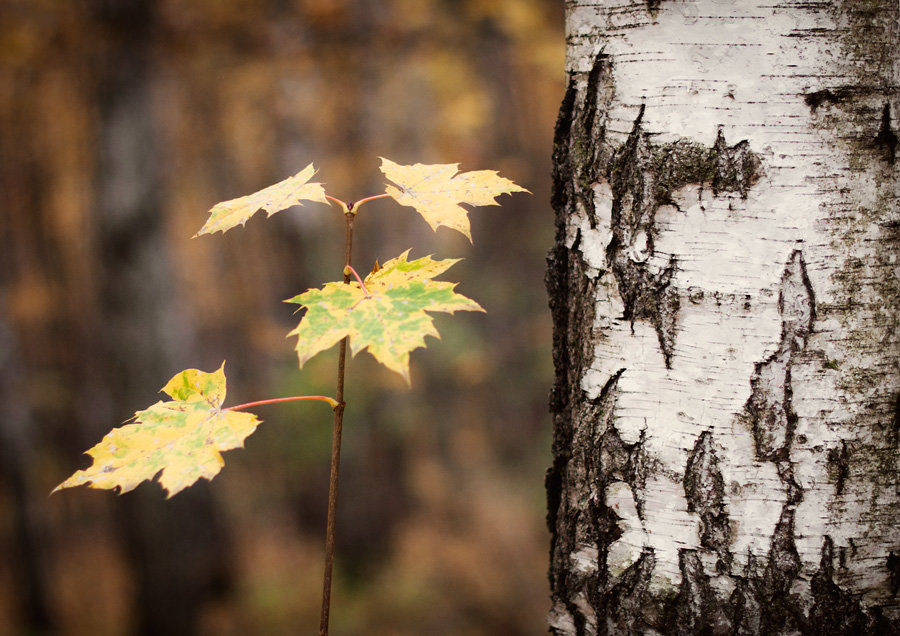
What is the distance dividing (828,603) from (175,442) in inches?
40.4

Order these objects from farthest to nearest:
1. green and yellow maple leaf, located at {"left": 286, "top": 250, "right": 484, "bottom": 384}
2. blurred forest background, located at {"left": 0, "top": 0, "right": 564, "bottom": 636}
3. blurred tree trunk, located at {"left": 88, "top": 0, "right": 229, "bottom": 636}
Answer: blurred forest background, located at {"left": 0, "top": 0, "right": 564, "bottom": 636} < blurred tree trunk, located at {"left": 88, "top": 0, "right": 229, "bottom": 636} < green and yellow maple leaf, located at {"left": 286, "top": 250, "right": 484, "bottom": 384}

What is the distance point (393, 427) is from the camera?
18.4 feet

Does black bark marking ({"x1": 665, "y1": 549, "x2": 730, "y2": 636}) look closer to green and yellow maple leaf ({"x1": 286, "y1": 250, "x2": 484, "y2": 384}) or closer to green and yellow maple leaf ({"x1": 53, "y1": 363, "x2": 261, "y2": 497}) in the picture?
green and yellow maple leaf ({"x1": 286, "y1": 250, "x2": 484, "y2": 384})

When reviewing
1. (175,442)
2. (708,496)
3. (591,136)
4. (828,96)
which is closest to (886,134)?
(828,96)

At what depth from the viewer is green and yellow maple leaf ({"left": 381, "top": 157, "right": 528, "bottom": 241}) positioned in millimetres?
979

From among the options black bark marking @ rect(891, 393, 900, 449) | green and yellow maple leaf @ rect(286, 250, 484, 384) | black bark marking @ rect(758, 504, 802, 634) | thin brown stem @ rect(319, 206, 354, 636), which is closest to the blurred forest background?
thin brown stem @ rect(319, 206, 354, 636)

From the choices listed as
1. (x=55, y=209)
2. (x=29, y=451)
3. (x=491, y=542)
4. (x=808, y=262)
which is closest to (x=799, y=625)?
(x=808, y=262)

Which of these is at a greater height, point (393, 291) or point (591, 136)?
point (591, 136)

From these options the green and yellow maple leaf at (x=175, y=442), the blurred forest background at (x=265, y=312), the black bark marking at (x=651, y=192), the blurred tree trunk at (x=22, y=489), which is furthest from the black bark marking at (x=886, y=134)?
the blurred tree trunk at (x=22, y=489)

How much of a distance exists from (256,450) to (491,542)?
8.65 ft

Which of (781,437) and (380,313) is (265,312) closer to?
(380,313)

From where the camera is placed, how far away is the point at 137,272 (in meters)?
3.54

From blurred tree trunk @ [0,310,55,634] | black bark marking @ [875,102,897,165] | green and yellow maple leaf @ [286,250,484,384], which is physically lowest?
blurred tree trunk @ [0,310,55,634]

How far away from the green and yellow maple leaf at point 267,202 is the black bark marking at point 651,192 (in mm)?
479
